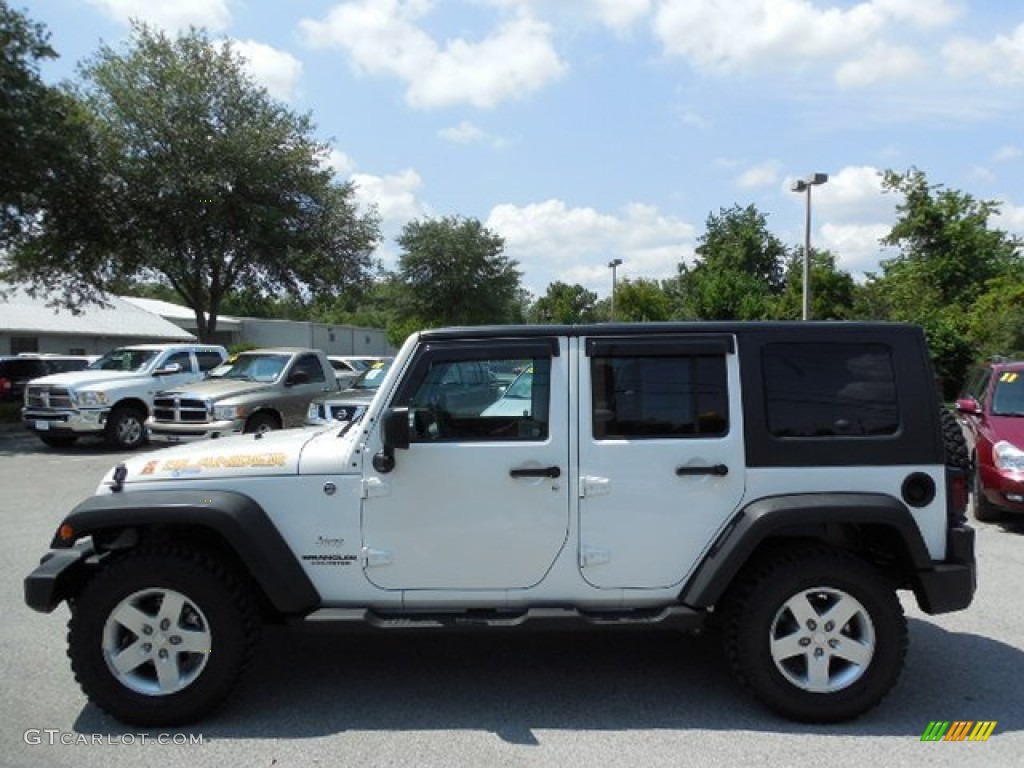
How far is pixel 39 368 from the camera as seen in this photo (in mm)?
23156

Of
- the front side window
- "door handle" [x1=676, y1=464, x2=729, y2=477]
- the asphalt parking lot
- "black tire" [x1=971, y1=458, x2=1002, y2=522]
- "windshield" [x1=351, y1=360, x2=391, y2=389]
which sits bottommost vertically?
the asphalt parking lot

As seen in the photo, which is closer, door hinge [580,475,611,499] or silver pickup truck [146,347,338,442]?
door hinge [580,475,611,499]

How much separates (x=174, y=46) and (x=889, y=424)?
26.6 metres

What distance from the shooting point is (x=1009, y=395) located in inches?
365

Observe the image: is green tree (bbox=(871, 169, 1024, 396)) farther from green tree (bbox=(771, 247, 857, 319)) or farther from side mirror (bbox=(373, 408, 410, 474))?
side mirror (bbox=(373, 408, 410, 474))

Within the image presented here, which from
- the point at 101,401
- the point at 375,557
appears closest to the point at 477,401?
the point at 375,557

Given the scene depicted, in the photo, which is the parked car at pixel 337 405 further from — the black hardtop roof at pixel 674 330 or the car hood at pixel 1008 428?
the black hardtop roof at pixel 674 330

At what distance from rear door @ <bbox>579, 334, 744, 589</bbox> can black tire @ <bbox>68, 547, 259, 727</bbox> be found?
1710 millimetres

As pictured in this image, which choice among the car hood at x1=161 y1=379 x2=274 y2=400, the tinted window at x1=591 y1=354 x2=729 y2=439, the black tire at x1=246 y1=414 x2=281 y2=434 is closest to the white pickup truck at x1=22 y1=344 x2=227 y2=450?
the car hood at x1=161 y1=379 x2=274 y2=400

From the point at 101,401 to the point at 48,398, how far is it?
3.20 ft

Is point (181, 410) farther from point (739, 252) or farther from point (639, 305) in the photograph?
point (739, 252)

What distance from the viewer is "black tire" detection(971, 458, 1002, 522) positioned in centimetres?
889

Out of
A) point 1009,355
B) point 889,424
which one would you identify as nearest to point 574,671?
point 889,424

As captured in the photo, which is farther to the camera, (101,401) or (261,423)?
(101,401)
